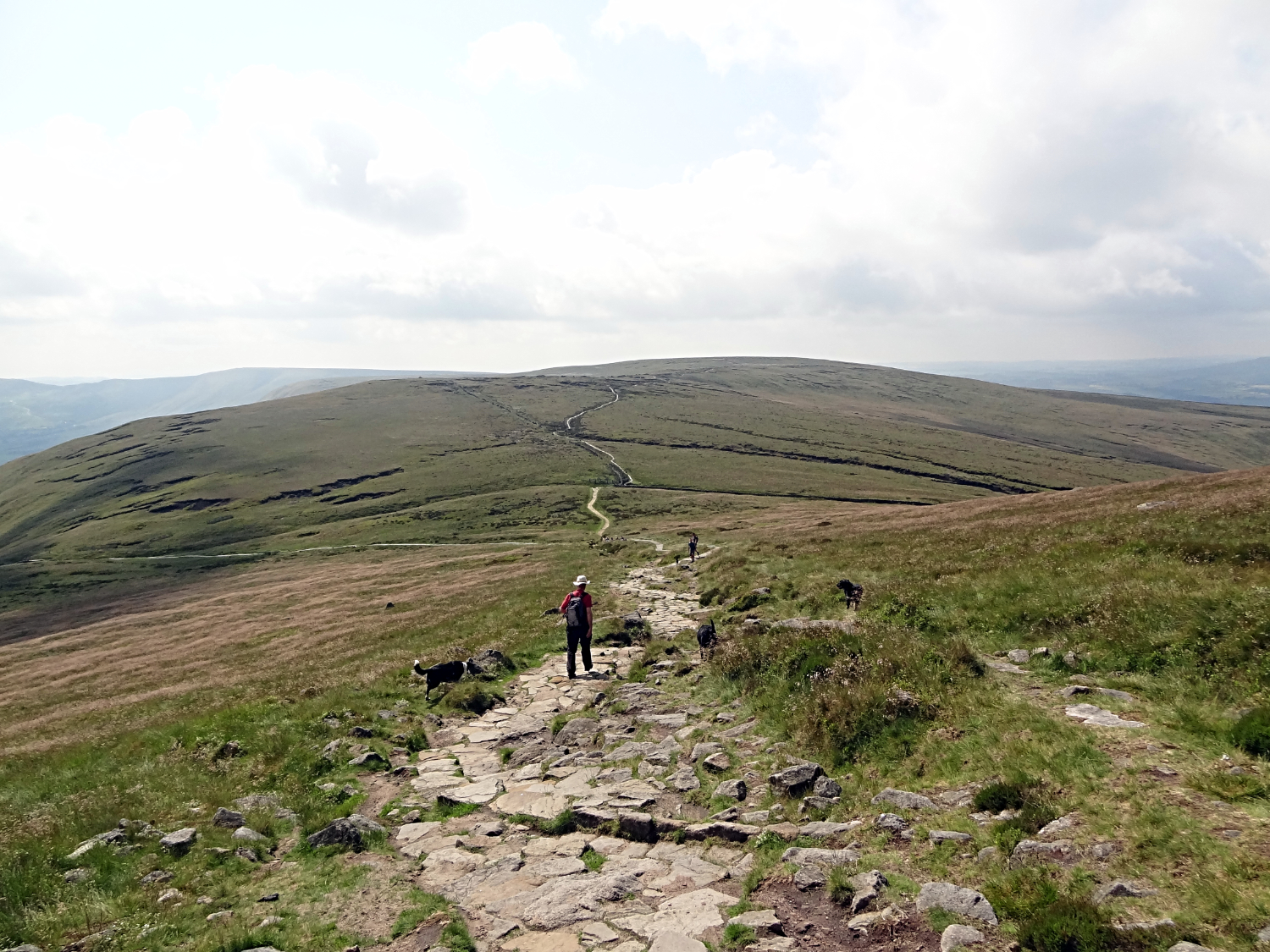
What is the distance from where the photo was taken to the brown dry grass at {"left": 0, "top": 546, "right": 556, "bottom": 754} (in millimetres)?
26000

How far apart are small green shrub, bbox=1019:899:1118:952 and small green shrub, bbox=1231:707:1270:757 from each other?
460 cm

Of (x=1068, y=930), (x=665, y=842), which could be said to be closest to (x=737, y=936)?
(x=665, y=842)

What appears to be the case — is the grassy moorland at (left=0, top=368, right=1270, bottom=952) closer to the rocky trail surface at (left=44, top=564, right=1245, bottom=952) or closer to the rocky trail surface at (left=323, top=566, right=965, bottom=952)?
the rocky trail surface at (left=44, top=564, right=1245, bottom=952)

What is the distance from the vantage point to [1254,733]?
9.00 metres

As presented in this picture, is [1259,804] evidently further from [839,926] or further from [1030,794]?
[839,926]

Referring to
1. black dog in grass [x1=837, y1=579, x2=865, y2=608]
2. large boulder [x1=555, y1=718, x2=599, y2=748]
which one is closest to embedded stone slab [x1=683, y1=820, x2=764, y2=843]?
large boulder [x1=555, y1=718, x2=599, y2=748]

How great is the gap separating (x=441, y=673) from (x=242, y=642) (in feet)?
91.6

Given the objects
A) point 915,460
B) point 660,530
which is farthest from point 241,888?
point 915,460

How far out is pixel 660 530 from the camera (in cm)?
7744

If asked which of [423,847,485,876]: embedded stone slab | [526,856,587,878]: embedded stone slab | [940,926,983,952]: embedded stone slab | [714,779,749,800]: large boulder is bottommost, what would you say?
[423,847,485,876]: embedded stone slab

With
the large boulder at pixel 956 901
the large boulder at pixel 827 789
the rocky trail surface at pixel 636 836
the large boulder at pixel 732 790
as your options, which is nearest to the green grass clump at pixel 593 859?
the rocky trail surface at pixel 636 836

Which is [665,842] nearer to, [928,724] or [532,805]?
[532,805]

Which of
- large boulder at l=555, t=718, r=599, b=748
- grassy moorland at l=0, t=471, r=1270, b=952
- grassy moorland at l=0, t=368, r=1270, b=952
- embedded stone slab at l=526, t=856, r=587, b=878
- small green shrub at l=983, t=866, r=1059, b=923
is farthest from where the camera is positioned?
large boulder at l=555, t=718, r=599, b=748

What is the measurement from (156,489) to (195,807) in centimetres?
20555
